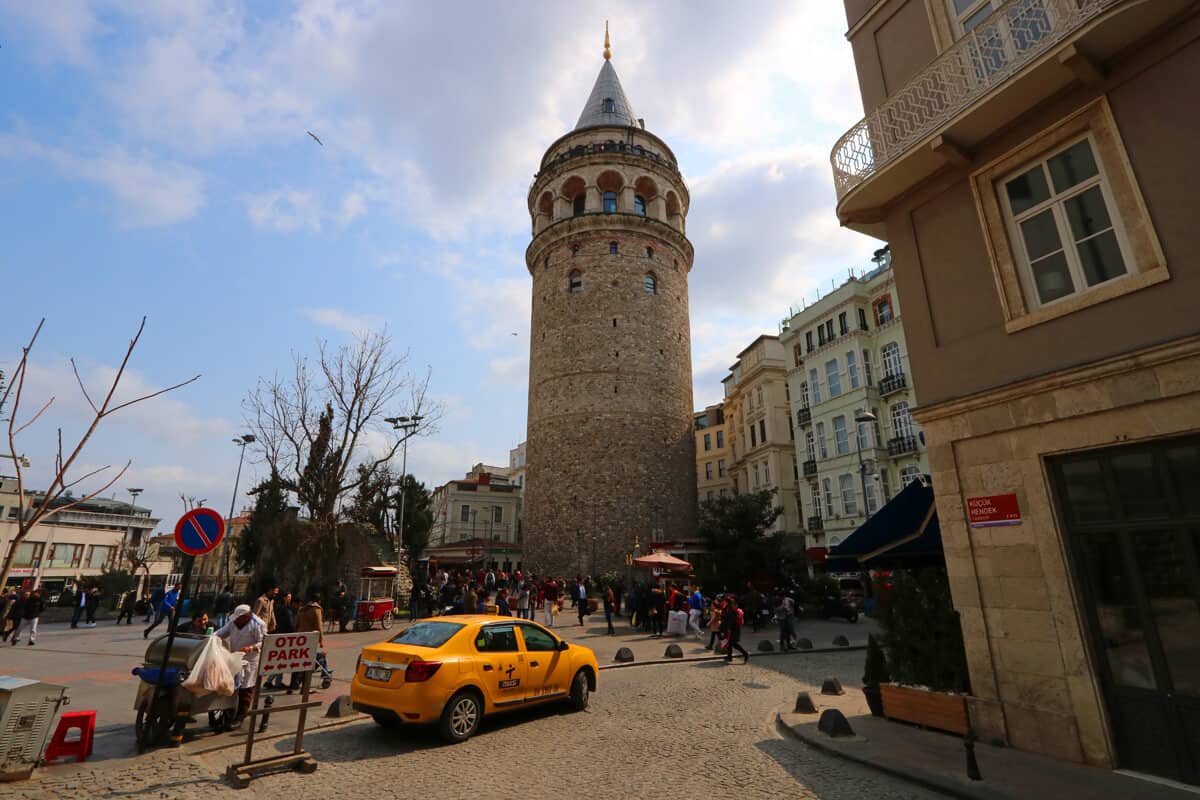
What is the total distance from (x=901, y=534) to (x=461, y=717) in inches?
251

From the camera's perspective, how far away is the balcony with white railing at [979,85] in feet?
19.6

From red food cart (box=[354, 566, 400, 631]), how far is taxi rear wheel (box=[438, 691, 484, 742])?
12717 mm

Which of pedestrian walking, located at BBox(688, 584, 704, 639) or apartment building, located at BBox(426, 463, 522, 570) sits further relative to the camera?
apartment building, located at BBox(426, 463, 522, 570)

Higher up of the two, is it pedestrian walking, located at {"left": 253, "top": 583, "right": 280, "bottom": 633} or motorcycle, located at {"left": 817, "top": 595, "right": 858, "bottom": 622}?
pedestrian walking, located at {"left": 253, "top": 583, "right": 280, "bottom": 633}

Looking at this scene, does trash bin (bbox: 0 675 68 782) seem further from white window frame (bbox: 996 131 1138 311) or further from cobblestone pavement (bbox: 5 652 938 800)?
white window frame (bbox: 996 131 1138 311)

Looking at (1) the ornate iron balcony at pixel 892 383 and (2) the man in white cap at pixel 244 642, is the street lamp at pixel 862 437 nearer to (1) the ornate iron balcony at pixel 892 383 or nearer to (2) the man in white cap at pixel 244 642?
(1) the ornate iron balcony at pixel 892 383

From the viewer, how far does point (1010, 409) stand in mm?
6645

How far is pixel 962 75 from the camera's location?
7.29m

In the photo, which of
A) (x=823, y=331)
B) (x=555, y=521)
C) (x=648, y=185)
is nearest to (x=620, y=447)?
(x=555, y=521)

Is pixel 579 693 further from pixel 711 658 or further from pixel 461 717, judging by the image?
pixel 711 658

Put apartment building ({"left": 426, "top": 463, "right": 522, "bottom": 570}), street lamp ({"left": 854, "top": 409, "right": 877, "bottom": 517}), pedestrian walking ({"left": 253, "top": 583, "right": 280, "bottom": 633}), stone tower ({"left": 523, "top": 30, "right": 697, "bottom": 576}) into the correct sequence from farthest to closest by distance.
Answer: apartment building ({"left": 426, "top": 463, "right": 522, "bottom": 570}) → stone tower ({"left": 523, "top": 30, "right": 697, "bottom": 576}) → street lamp ({"left": 854, "top": 409, "right": 877, "bottom": 517}) → pedestrian walking ({"left": 253, "top": 583, "right": 280, "bottom": 633})

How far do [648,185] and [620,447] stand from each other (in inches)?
656

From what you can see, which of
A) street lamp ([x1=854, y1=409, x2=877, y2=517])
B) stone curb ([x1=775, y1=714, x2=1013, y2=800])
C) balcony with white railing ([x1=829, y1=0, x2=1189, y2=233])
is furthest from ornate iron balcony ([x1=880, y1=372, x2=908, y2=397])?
stone curb ([x1=775, y1=714, x2=1013, y2=800])

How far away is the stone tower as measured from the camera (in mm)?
29984
